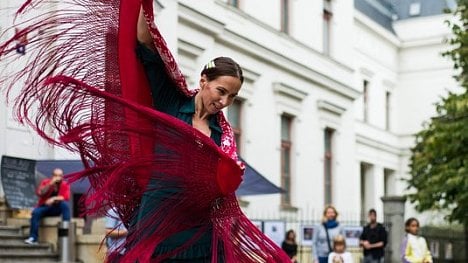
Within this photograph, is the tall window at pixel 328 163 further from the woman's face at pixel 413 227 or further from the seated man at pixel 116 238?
the seated man at pixel 116 238

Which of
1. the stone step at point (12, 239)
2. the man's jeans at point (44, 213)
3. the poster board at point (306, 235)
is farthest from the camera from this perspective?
the poster board at point (306, 235)

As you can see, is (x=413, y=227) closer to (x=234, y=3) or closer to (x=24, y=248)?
(x=24, y=248)

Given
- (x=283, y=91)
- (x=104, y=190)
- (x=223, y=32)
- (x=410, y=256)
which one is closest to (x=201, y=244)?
(x=104, y=190)

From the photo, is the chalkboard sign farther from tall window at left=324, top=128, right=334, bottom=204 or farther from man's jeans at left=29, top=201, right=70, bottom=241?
tall window at left=324, top=128, right=334, bottom=204

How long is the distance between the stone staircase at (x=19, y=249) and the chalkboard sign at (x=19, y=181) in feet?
2.10

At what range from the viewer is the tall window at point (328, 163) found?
98.5ft

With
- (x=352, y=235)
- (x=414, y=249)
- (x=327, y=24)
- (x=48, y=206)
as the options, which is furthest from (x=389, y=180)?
(x=48, y=206)

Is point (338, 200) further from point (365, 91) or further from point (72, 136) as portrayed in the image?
point (72, 136)

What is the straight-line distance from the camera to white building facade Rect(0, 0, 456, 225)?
2184 centimetres

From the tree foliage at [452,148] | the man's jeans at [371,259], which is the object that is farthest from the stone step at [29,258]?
the tree foliage at [452,148]

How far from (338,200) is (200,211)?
89.1 feet

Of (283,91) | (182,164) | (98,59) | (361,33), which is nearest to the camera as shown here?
(182,164)

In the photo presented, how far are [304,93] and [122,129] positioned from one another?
2409cm

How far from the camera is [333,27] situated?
30.6 meters
